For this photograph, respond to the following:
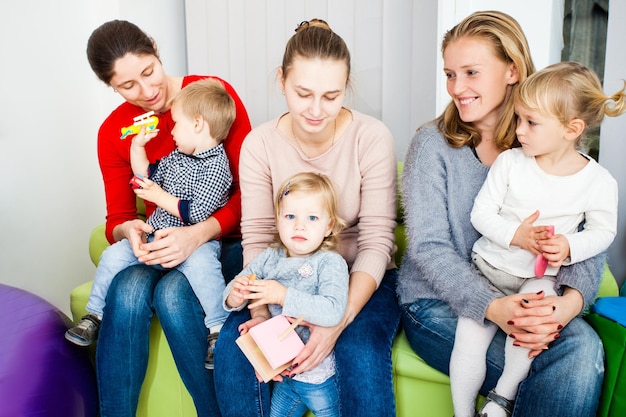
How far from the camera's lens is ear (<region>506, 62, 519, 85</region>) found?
4.74ft

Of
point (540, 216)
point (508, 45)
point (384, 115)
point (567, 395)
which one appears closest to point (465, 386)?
point (567, 395)

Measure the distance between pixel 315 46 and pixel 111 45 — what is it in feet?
2.19

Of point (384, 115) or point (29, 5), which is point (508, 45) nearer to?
point (384, 115)

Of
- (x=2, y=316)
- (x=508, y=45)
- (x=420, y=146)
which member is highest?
(x=508, y=45)

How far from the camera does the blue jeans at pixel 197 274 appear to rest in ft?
5.20

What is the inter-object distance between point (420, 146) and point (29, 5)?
1.80 metres

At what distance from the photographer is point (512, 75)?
145 cm

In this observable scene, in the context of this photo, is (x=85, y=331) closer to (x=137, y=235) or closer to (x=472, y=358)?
(x=137, y=235)

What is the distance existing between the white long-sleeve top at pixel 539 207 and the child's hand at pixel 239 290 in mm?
584

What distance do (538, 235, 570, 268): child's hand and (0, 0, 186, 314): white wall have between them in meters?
2.02

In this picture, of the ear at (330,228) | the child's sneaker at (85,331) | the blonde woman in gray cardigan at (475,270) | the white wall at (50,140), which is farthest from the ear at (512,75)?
the white wall at (50,140)

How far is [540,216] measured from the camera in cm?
135

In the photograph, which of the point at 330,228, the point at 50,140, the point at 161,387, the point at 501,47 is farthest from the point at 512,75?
the point at 50,140

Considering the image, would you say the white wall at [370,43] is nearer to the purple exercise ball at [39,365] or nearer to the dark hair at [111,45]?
the dark hair at [111,45]
